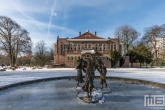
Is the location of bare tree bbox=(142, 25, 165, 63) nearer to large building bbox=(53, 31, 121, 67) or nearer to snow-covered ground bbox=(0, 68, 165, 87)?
large building bbox=(53, 31, 121, 67)

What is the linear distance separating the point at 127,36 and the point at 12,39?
113ft

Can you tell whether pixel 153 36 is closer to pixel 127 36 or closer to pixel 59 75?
pixel 127 36

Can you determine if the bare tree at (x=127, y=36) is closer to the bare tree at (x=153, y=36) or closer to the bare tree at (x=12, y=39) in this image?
the bare tree at (x=153, y=36)

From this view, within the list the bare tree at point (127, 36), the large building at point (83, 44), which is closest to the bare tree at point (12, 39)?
the large building at point (83, 44)

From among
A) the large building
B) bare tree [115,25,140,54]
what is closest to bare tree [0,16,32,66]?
the large building

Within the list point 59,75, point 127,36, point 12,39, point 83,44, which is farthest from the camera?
point 127,36

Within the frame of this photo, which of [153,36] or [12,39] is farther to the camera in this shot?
[153,36]

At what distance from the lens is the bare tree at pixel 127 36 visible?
45.4 metres

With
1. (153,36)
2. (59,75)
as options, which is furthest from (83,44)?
(59,75)

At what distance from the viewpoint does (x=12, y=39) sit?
113ft

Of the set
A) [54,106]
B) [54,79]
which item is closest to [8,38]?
[54,79]

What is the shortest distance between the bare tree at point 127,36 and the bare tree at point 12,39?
2928cm

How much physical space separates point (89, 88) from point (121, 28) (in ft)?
142

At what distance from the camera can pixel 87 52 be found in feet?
119
